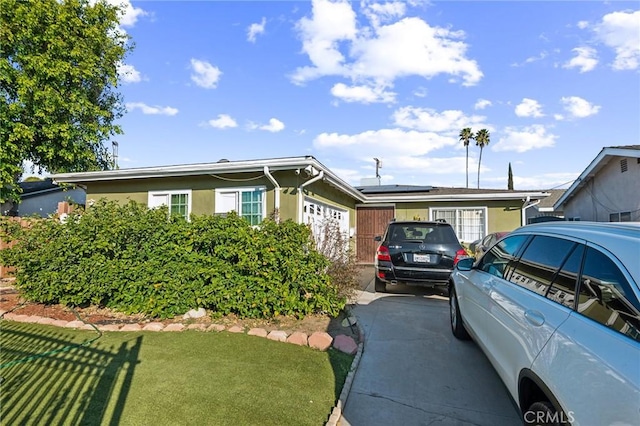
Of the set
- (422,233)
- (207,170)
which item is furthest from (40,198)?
(422,233)

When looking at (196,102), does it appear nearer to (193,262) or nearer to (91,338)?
(193,262)

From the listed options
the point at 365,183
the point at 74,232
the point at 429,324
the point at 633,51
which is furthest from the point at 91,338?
the point at 365,183

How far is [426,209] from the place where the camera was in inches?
512

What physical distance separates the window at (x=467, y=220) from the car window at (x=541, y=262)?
33.6 ft

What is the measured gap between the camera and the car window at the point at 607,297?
1472 mm

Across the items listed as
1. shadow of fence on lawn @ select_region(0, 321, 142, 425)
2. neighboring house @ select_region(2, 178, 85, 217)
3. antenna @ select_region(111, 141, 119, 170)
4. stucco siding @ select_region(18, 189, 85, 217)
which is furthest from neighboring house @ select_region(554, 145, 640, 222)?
stucco siding @ select_region(18, 189, 85, 217)

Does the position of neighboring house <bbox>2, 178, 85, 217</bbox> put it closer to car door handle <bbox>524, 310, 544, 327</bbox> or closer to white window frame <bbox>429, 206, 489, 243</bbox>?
white window frame <bbox>429, 206, 489, 243</bbox>

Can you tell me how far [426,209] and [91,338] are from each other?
11612 millimetres

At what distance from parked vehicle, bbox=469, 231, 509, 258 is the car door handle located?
9.51 meters

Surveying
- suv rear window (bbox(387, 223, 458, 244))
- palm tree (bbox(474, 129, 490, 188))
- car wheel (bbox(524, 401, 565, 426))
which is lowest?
car wheel (bbox(524, 401, 565, 426))

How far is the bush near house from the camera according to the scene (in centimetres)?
508

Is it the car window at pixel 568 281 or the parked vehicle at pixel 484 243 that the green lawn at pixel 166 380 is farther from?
the parked vehicle at pixel 484 243

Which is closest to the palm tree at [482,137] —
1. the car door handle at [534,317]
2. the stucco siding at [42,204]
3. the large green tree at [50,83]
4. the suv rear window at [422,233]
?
the suv rear window at [422,233]

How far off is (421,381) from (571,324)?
2.10 metres
